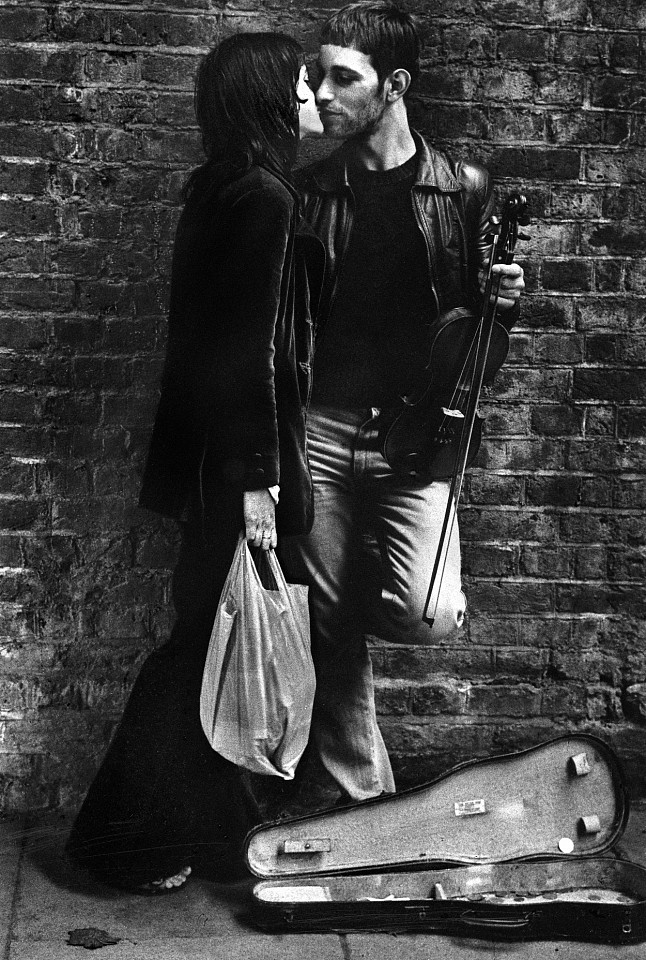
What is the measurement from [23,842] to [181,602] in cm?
86

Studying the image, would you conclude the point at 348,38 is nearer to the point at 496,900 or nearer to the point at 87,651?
the point at 87,651

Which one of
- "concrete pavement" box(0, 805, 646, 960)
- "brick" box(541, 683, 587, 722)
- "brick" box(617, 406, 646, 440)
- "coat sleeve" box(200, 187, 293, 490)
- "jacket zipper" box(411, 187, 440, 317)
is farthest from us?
"brick" box(541, 683, 587, 722)

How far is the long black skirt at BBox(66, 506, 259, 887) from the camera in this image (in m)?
2.88

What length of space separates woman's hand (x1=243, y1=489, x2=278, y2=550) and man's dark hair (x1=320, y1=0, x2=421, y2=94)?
1.19 m

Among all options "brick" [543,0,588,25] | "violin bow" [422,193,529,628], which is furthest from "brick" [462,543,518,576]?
"brick" [543,0,588,25]

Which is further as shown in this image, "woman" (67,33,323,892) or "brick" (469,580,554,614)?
"brick" (469,580,554,614)

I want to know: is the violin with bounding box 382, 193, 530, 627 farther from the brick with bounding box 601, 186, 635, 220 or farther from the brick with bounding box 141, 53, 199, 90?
the brick with bounding box 141, 53, 199, 90

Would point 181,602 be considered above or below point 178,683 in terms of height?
above

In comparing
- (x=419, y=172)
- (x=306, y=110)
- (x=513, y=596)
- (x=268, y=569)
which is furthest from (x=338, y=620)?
(x=306, y=110)

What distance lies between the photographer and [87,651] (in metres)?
3.05

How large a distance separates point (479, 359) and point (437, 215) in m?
0.42

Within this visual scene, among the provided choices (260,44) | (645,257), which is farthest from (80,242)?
(645,257)

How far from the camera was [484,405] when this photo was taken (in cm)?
301

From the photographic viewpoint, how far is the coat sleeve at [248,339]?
8.93 feet
